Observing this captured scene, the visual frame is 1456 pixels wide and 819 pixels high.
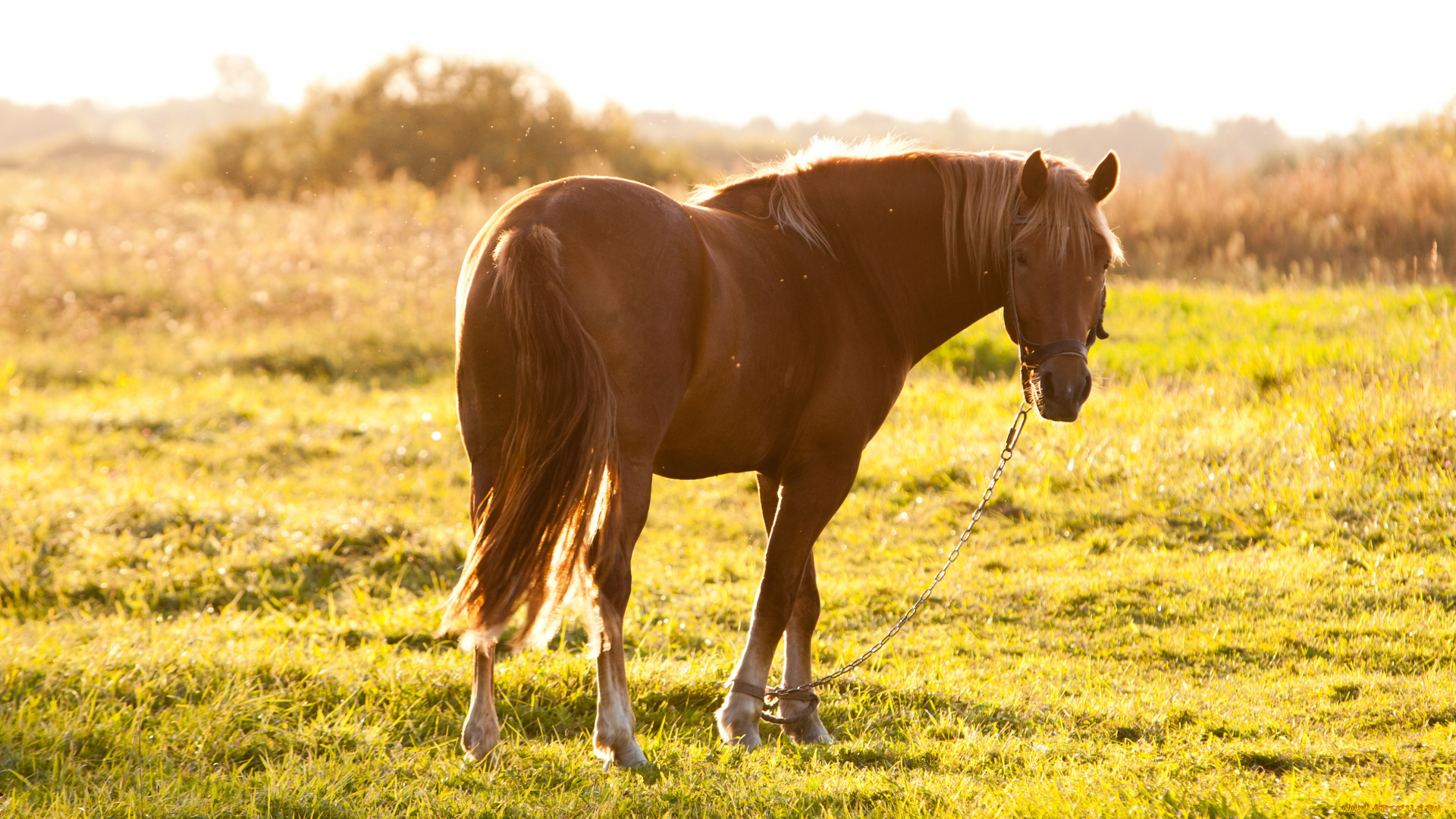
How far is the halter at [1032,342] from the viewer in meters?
3.64

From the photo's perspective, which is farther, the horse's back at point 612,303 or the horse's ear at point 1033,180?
the horse's ear at point 1033,180

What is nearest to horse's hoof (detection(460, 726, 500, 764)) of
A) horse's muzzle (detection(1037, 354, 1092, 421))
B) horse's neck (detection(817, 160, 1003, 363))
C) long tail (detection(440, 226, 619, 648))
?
long tail (detection(440, 226, 619, 648))

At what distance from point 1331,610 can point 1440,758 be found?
1726mm

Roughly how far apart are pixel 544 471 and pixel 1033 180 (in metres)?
1.90

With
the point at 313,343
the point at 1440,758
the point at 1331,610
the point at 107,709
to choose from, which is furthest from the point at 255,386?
the point at 1440,758

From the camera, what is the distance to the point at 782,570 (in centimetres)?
372

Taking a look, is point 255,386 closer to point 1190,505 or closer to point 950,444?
point 950,444

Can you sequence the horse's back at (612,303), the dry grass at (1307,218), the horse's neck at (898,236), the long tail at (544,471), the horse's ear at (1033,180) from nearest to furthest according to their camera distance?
the long tail at (544,471) < the horse's back at (612,303) < the horse's ear at (1033,180) < the horse's neck at (898,236) < the dry grass at (1307,218)

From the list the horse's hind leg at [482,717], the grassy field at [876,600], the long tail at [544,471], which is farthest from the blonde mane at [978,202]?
the horse's hind leg at [482,717]

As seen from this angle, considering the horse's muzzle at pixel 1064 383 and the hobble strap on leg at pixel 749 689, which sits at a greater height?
the horse's muzzle at pixel 1064 383

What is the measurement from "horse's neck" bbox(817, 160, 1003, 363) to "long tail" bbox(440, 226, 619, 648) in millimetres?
1280

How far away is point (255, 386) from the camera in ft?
34.8

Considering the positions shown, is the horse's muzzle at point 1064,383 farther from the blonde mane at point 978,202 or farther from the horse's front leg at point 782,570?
the horse's front leg at point 782,570

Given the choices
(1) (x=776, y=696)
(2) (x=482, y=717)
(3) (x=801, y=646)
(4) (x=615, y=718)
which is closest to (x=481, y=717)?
(2) (x=482, y=717)
